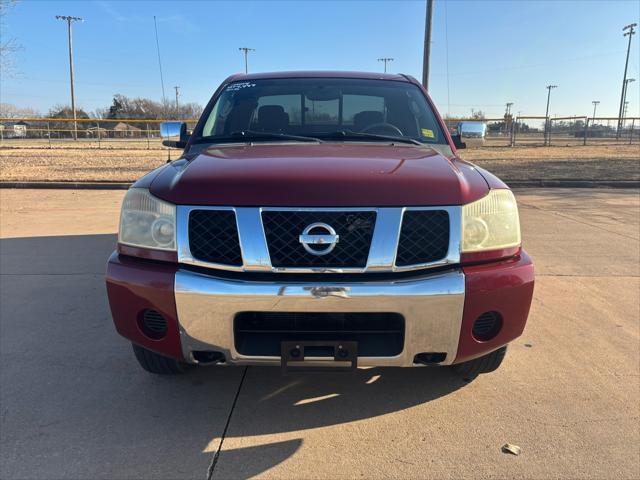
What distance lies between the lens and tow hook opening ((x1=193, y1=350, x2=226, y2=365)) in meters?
2.11

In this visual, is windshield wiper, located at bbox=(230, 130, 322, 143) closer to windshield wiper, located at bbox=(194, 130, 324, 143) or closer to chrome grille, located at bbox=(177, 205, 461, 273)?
windshield wiper, located at bbox=(194, 130, 324, 143)

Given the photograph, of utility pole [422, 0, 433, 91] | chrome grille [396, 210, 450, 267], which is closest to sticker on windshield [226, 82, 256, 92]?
chrome grille [396, 210, 450, 267]

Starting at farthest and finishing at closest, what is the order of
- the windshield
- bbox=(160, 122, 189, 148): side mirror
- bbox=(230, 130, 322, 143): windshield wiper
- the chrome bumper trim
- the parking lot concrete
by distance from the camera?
bbox=(160, 122, 189, 148): side mirror
the windshield
bbox=(230, 130, 322, 143): windshield wiper
the parking lot concrete
the chrome bumper trim

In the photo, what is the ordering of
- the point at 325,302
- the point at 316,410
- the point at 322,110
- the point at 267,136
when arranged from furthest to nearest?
the point at 322,110 → the point at 267,136 → the point at 316,410 → the point at 325,302

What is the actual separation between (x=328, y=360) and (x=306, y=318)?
0.69ft

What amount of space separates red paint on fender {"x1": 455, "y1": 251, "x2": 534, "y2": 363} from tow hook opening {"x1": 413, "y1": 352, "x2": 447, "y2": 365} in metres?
0.08

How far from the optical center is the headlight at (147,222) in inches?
83.4

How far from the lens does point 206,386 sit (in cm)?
270

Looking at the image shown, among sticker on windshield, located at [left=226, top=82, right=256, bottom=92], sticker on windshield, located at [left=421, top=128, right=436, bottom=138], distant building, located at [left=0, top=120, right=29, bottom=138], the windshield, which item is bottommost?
sticker on windshield, located at [left=421, top=128, right=436, bottom=138]

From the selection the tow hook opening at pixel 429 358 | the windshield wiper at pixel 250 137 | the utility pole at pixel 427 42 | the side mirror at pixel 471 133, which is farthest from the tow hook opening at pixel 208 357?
the utility pole at pixel 427 42

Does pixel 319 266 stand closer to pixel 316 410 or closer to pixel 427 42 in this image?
pixel 316 410

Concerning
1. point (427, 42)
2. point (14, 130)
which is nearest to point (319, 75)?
point (427, 42)

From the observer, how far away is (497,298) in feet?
6.89

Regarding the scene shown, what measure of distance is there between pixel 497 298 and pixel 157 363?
179 centimetres
